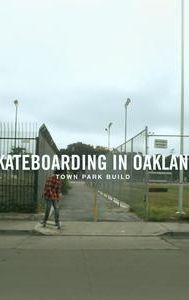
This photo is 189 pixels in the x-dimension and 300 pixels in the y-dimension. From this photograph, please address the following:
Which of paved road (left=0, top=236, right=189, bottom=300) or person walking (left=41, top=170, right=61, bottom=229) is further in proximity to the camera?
person walking (left=41, top=170, right=61, bottom=229)

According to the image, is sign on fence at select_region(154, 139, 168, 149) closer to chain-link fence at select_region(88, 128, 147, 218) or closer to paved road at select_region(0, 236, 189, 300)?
chain-link fence at select_region(88, 128, 147, 218)

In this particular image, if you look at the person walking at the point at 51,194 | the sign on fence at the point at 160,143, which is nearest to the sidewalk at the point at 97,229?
the person walking at the point at 51,194

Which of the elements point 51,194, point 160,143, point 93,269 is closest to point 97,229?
point 51,194

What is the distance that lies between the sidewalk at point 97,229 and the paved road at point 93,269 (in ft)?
4.11

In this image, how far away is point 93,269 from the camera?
11383mm

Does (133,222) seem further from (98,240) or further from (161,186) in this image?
(98,240)

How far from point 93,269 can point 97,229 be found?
25.8ft

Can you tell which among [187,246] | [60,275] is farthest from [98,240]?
[60,275]

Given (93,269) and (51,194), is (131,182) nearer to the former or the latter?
(51,194)

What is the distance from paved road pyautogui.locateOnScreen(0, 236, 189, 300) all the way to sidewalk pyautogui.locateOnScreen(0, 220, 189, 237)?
125 centimetres

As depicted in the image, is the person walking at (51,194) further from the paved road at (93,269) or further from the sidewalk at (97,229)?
the paved road at (93,269)

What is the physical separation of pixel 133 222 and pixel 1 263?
963cm

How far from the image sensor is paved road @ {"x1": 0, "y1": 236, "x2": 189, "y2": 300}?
903 cm

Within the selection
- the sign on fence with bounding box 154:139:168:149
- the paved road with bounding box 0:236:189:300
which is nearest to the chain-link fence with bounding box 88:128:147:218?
the sign on fence with bounding box 154:139:168:149
